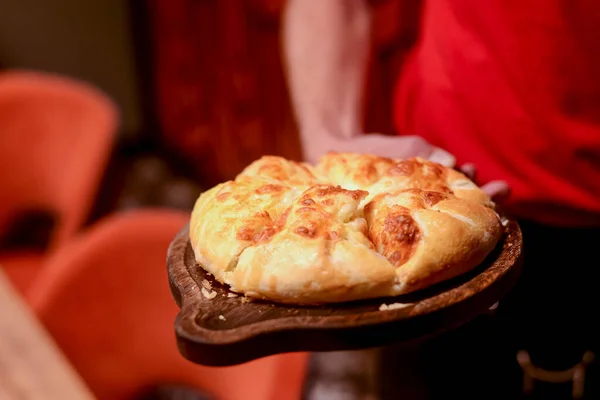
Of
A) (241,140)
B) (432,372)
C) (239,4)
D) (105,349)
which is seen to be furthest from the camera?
(241,140)

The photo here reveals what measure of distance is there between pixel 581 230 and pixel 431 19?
59 centimetres

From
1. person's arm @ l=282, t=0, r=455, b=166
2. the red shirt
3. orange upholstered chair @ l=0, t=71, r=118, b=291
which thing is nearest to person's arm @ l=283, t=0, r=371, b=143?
person's arm @ l=282, t=0, r=455, b=166

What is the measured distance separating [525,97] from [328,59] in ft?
2.06

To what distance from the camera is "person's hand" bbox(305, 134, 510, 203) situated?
1139 mm

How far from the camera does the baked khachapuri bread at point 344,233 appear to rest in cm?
86

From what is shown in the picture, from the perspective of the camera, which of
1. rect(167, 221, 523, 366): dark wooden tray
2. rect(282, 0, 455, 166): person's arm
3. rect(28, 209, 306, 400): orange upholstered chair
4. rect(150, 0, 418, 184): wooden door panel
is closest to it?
rect(167, 221, 523, 366): dark wooden tray

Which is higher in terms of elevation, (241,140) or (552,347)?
(552,347)

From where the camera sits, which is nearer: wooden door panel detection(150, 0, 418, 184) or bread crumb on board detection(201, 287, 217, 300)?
bread crumb on board detection(201, 287, 217, 300)

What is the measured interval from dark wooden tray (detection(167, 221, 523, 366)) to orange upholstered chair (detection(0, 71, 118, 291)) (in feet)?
8.39

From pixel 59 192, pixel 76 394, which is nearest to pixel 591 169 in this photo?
pixel 76 394

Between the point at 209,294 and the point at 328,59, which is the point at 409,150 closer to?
the point at 209,294

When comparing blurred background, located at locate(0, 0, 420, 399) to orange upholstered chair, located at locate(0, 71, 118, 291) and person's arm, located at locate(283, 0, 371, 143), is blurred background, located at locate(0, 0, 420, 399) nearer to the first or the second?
orange upholstered chair, located at locate(0, 71, 118, 291)

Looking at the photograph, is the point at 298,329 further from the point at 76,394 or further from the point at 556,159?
the point at 76,394

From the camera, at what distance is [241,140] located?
14.5 feet
